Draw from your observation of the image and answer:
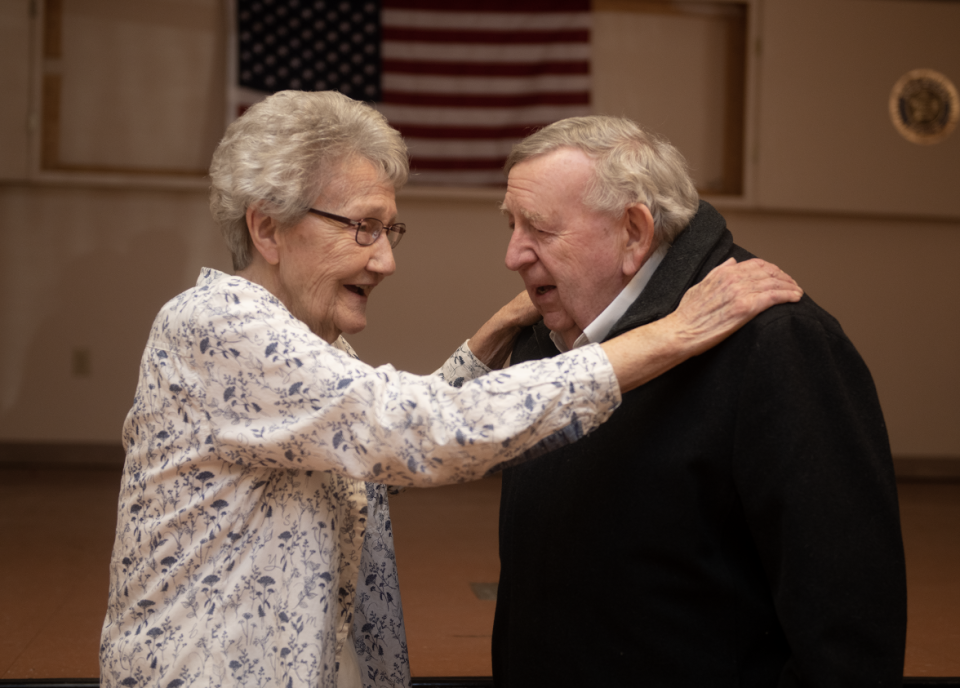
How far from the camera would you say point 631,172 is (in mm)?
1541

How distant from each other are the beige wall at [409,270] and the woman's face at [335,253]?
464cm

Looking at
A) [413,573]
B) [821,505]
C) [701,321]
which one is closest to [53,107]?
[413,573]

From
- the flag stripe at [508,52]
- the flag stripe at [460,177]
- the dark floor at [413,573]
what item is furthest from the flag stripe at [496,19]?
the dark floor at [413,573]

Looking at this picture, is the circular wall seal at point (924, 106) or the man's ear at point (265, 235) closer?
the man's ear at point (265, 235)

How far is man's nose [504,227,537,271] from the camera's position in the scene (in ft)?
5.42

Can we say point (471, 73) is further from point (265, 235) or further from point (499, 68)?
point (265, 235)

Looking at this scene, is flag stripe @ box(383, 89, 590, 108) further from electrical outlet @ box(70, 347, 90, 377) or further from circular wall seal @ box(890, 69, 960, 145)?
electrical outlet @ box(70, 347, 90, 377)

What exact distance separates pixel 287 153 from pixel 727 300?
2.42 ft

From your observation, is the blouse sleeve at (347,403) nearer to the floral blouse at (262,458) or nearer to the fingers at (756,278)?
the floral blouse at (262,458)

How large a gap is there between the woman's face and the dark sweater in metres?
0.45

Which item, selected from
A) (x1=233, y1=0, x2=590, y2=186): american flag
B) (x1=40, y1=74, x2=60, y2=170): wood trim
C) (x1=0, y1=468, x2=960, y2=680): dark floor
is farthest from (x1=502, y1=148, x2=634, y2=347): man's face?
(x1=40, y1=74, x2=60, y2=170): wood trim

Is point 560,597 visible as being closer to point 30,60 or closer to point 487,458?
point 487,458

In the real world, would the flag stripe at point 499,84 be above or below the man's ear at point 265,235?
above

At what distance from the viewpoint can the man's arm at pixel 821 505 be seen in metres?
1.25
